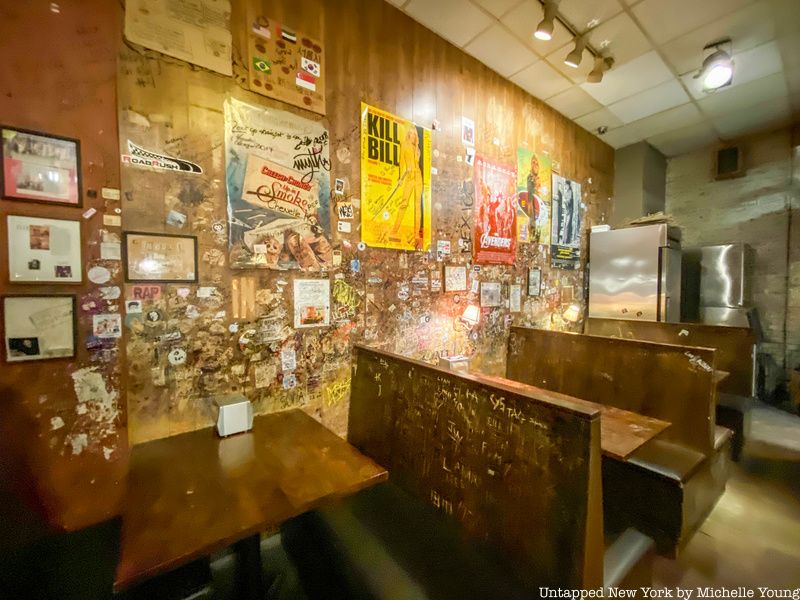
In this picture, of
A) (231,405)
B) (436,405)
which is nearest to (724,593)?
(436,405)

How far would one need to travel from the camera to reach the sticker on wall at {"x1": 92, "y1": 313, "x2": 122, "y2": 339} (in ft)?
4.70

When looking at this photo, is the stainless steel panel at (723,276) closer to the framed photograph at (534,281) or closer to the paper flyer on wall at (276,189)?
the framed photograph at (534,281)

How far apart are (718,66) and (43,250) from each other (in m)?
4.53

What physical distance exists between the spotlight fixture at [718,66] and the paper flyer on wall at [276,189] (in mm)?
3206

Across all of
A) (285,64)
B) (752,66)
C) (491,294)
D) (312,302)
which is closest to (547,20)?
(285,64)

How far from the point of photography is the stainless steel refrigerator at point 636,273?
373 centimetres

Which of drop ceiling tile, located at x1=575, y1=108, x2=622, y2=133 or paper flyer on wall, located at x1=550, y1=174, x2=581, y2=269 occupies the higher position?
drop ceiling tile, located at x1=575, y1=108, x2=622, y2=133

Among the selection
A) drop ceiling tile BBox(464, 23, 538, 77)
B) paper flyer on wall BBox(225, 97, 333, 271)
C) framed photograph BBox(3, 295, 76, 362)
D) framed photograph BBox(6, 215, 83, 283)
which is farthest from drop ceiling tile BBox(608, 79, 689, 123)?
framed photograph BBox(3, 295, 76, 362)

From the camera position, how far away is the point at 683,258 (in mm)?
4688

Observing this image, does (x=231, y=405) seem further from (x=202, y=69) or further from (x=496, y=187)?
(x=496, y=187)

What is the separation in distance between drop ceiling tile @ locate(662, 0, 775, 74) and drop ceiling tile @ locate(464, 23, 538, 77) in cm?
115

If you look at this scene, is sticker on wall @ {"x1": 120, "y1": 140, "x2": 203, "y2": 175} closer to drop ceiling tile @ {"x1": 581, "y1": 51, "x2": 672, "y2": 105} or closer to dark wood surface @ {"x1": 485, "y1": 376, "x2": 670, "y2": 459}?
dark wood surface @ {"x1": 485, "y1": 376, "x2": 670, "y2": 459}

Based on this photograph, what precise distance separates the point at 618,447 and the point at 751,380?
225cm

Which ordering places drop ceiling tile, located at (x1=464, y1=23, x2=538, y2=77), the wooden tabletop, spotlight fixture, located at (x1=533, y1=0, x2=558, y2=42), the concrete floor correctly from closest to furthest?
the wooden tabletop, the concrete floor, spotlight fixture, located at (x1=533, y1=0, x2=558, y2=42), drop ceiling tile, located at (x1=464, y1=23, x2=538, y2=77)
